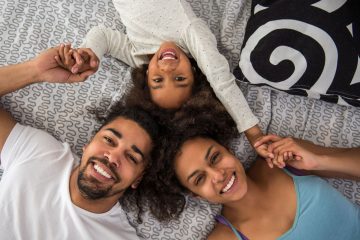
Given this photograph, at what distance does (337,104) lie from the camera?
5.21 feet

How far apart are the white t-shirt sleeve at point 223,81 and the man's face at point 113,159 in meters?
0.38

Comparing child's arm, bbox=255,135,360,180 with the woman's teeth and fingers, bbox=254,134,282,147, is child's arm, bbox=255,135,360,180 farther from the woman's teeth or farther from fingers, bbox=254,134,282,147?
the woman's teeth

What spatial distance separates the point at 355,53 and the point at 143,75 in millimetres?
904

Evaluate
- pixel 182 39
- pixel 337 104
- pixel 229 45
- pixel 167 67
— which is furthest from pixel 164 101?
pixel 337 104

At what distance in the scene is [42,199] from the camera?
1421 mm

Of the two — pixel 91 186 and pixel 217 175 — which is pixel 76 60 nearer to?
pixel 91 186

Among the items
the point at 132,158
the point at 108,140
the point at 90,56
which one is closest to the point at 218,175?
the point at 132,158

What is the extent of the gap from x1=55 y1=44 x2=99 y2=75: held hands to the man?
0.15 ft

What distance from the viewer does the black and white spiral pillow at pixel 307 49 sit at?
1388 mm

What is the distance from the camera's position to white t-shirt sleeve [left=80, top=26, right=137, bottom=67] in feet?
5.25

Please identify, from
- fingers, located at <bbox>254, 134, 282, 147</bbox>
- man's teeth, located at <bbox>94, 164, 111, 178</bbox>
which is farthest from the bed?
man's teeth, located at <bbox>94, 164, 111, 178</bbox>

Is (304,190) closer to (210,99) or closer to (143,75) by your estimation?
(210,99)

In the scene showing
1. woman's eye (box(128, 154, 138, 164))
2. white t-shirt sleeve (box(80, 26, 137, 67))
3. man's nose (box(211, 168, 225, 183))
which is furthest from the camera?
white t-shirt sleeve (box(80, 26, 137, 67))

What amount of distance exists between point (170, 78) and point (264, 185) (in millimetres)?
601
